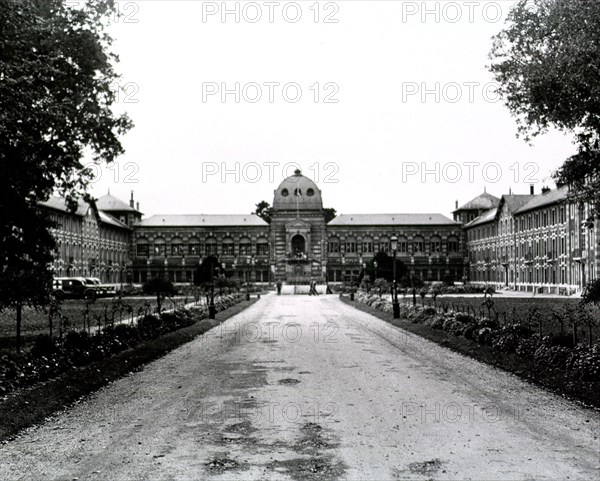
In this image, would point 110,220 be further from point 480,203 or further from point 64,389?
point 64,389

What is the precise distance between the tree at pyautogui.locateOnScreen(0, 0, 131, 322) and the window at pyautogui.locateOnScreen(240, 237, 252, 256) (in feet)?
240

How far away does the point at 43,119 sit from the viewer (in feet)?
52.4

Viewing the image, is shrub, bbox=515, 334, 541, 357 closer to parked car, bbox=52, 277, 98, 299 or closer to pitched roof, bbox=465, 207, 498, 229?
parked car, bbox=52, 277, 98, 299

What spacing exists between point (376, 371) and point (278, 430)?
539 cm

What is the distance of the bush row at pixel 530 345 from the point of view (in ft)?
39.0

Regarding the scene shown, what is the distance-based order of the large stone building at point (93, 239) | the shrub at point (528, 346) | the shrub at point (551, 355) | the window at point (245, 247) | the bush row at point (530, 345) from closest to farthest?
the bush row at point (530, 345) → the shrub at point (551, 355) → the shrub at point (528, 346) → the large stone building at point (93, 239) → the window at point (245, 247)

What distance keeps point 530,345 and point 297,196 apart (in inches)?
3122

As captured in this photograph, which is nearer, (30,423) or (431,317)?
(30,423)

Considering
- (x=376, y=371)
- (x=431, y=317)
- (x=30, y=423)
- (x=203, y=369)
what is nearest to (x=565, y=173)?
(x=431, y=317)

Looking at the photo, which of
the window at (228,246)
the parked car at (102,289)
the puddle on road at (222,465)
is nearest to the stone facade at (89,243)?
the parked car at (102,289)

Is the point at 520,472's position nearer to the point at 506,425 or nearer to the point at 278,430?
the point at 506,425

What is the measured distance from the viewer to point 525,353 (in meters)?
14.8

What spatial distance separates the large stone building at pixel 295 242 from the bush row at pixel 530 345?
67781 millimetres

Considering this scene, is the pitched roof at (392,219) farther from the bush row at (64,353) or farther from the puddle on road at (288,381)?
the puddle on road at (288,381)
